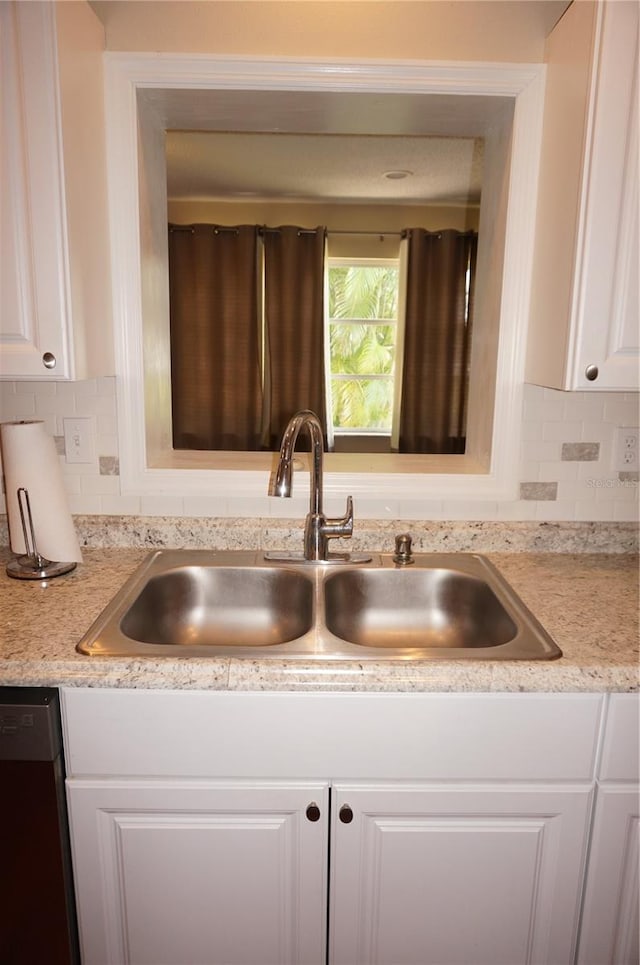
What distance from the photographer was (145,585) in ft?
4.41

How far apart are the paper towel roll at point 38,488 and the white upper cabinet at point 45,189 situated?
0.15 meters

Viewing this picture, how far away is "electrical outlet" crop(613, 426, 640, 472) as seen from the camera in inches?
61.0

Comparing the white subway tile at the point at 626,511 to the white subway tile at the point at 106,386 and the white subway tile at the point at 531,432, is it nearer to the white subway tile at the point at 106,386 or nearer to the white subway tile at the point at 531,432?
the white subway tile at the point at 531,432

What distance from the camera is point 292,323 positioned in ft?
15.9

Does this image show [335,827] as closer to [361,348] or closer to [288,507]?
[288,507]

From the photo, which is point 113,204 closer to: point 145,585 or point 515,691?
point 145,585

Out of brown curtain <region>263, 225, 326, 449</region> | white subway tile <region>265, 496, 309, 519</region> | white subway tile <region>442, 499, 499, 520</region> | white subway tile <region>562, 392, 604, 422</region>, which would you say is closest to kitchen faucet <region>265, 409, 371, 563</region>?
white subway tile <region>265, 496, 309, 519</region>

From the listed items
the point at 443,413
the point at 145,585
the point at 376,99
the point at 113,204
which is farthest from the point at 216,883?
the point at 443,413

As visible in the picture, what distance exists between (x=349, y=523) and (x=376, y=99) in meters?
0.97

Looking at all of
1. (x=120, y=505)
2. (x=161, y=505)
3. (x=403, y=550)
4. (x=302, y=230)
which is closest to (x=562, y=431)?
(x=403, y=550)

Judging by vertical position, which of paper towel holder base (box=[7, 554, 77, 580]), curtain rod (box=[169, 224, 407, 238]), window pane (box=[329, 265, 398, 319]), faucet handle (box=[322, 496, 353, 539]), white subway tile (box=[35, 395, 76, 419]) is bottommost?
paper towel holder base (box=[7, 554, 77, 580])

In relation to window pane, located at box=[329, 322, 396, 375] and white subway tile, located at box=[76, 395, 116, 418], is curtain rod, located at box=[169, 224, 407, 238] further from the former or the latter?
white subway tile, located at box=[76, 395, 116, 418]

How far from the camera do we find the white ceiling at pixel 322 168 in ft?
10.5

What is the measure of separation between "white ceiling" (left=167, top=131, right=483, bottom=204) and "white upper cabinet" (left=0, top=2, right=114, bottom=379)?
1.79 metres
